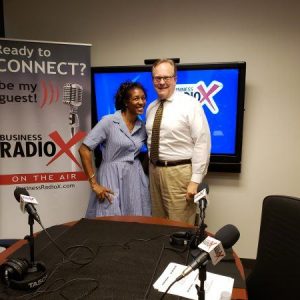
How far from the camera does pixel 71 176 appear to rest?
9.57ft

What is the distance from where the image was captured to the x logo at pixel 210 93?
8.92 feet

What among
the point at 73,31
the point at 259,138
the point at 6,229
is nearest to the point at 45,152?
the point at 6,229

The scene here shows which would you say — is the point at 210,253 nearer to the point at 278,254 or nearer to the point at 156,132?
the point at 278,254

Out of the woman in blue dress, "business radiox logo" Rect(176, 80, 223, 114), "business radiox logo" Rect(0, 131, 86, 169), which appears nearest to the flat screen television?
"business radiox logo" Rect(176, 80, 223, 114)

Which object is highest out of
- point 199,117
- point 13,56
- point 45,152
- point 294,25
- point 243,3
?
point 243,3

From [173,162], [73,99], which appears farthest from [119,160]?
[73,99]

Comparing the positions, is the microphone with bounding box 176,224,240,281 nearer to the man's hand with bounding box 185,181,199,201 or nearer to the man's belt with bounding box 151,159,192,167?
the man's hand with bounding box 185,181,199,201

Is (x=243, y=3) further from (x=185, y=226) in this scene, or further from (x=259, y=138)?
(x=185, y=226)

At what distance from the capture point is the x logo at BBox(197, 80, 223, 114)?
2719mm

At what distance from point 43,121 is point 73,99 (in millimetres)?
324

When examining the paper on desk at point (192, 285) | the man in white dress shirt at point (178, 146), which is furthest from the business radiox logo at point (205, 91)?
the paper on desk at point (192, 285)

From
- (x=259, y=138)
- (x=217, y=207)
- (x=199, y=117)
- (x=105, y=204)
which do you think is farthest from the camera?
(x=217, y=207)

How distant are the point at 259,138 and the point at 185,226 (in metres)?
1.39

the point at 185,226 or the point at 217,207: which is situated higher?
the point at 185,226
